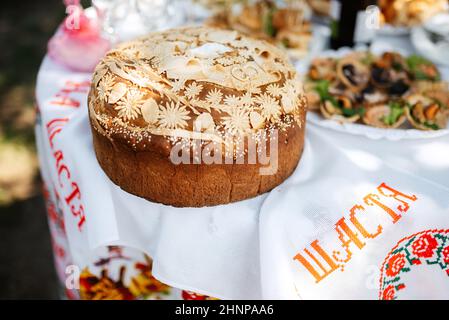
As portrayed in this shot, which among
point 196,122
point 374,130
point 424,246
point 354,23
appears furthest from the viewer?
point 354,23

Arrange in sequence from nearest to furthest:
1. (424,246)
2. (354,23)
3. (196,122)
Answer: (196,122) → (424,246) → (354,23)

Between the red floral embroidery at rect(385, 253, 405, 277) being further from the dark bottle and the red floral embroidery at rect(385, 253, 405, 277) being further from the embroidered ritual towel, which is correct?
the dark bottle

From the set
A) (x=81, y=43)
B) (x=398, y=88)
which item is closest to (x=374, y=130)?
(x=398, y=88)

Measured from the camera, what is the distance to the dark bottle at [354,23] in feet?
4.80

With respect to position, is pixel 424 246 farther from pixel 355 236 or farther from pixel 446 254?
pixel 355 236

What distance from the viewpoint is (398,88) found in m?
1.31

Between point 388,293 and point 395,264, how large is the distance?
7 cm

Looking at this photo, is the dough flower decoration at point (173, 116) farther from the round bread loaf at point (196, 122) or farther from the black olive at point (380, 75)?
the black olive at point (380, 75)

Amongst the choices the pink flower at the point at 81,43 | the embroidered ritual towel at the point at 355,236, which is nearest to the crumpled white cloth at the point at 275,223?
the embroidered ritual towel at the point at 355,236

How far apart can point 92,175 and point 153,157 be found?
217 mm

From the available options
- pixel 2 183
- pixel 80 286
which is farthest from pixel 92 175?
pixel 2 183

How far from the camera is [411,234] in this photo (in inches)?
39.8

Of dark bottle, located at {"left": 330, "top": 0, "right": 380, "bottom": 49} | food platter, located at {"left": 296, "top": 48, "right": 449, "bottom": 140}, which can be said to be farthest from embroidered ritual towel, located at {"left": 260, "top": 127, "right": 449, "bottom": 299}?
dark bottle, located at {"left": 330, "top": 0, "right": 380, "bottom": 49}

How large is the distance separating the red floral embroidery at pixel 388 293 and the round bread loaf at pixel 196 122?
34 cm
